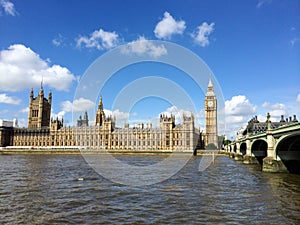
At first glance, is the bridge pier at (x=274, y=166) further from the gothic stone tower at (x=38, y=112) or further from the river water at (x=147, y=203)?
the gothic stone tower at (x=38, y=112)

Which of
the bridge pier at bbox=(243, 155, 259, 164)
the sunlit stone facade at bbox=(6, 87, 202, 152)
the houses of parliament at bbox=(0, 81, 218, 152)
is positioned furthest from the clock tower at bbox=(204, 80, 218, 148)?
the bridge pier at bbox=(243, 155, 259, 164)

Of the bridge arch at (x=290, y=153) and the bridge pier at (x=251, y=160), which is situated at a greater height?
the bridge arch at (x=290, y=153)

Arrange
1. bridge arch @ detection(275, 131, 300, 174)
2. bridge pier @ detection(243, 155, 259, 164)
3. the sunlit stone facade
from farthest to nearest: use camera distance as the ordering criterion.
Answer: the sunlit stone facade, bridge pier @ detection(243, 155, 259, 164), bridge arch @ detection(275, 131, 300, 174)

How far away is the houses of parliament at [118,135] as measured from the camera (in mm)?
115963

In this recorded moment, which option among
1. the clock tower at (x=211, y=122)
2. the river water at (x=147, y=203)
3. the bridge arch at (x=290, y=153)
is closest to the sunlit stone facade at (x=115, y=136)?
the clock tower at (x=211, y=122)

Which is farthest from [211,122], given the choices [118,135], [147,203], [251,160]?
[147,203]

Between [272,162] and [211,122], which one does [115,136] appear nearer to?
[211,122]

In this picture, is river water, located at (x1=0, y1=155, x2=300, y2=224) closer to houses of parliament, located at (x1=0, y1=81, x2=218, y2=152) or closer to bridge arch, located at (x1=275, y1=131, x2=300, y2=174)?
bridge arch, located at (x1=275, y1=131, x2=300, y2=174)

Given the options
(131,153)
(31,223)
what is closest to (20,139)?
(131,153)

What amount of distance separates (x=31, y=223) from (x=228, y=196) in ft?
40.4

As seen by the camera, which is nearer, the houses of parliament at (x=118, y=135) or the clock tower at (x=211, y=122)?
the houses of parliament at (x=118, y=135)

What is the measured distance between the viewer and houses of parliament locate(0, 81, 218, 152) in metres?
116

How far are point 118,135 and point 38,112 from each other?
58.0 metres

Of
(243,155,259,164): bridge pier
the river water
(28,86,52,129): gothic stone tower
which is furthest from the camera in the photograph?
(28,86,52,129): gothic stone tower
